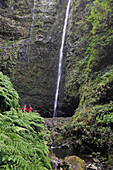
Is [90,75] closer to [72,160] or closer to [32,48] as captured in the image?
[72,160]

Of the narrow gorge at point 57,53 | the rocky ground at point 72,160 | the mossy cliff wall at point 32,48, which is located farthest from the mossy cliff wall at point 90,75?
the mossy cliff wall at point 32,48

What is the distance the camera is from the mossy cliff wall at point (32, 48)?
11.2 m

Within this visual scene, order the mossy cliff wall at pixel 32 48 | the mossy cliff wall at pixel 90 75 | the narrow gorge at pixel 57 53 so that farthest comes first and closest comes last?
the mossy cliff wall at pixel 32 48
the narrow gorge at pixel 57 53
the mossy cliff wall at pixel 90 75

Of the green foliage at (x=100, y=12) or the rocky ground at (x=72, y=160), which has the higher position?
the green foliage at (x=100, y=12)

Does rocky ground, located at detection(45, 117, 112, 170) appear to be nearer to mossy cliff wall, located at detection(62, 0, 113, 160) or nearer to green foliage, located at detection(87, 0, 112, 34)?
mossy cliff wall, located at detection(62, 0, 113, 160)

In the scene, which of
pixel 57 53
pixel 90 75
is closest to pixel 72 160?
pixel 90 75

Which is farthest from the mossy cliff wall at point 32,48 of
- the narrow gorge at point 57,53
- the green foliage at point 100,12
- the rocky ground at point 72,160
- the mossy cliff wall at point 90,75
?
the rocky ground at point 72,160

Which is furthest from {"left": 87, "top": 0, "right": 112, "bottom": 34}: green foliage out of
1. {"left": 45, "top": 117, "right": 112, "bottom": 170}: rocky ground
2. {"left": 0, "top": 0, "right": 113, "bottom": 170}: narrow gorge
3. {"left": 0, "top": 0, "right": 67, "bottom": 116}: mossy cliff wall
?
{"left": 45, "top": 117, "right": 112, "bottom": 170}: rocky ground

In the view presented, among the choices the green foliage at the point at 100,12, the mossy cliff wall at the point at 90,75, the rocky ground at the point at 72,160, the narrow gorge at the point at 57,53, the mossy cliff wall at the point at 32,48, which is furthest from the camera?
the mossy cliff wall at the point at 32,48

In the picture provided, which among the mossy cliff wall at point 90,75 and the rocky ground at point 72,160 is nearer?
the rocky ground at point 72,160

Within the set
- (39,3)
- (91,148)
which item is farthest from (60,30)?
(91,148)

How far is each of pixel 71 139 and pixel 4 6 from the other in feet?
42.1

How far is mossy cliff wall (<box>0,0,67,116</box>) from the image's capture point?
11203 mm

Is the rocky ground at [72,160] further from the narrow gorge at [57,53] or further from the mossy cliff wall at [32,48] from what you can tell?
the mossy cliff wall at [32,48]
